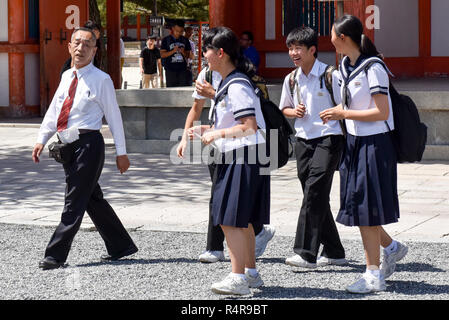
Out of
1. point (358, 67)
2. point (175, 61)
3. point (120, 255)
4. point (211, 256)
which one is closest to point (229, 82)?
point (358, 67)

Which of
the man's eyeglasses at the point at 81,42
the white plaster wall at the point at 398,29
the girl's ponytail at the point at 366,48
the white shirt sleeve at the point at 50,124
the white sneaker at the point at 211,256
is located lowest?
the white sneaker at the point at 211,256

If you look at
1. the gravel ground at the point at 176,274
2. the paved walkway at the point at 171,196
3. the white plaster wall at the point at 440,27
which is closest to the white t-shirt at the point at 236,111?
the gravel ground at the point at 176,274

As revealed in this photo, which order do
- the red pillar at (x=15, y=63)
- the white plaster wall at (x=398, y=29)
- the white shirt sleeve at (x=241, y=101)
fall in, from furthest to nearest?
1. the red pillar at (x=15, y=63)
2. the white plaster wall at (x=398, y=29)
3. the white shirt sleeve at (x=241, y=101)

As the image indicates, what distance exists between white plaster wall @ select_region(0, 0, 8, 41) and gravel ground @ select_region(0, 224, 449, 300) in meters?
11.1

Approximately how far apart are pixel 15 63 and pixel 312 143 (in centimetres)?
1240

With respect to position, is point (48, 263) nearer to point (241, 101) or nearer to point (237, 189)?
point (237, 189)

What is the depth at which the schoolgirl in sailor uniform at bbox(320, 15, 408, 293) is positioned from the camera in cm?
560

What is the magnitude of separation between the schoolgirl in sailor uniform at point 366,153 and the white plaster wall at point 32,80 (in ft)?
43.3

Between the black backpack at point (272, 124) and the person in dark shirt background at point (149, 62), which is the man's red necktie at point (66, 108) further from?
the person in dark shirt background at point (149, 62)

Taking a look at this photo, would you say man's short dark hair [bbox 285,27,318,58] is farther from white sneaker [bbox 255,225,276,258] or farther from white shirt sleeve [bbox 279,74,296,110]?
white sneaker [bbox 255,225,276,258]

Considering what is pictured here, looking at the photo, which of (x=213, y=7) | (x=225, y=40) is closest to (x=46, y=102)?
(x=213, y=7)

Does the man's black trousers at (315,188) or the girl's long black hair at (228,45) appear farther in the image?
the man's black trousers at (315,188)

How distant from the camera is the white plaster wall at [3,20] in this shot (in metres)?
18.0

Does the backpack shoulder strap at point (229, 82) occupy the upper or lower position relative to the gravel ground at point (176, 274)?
upper
